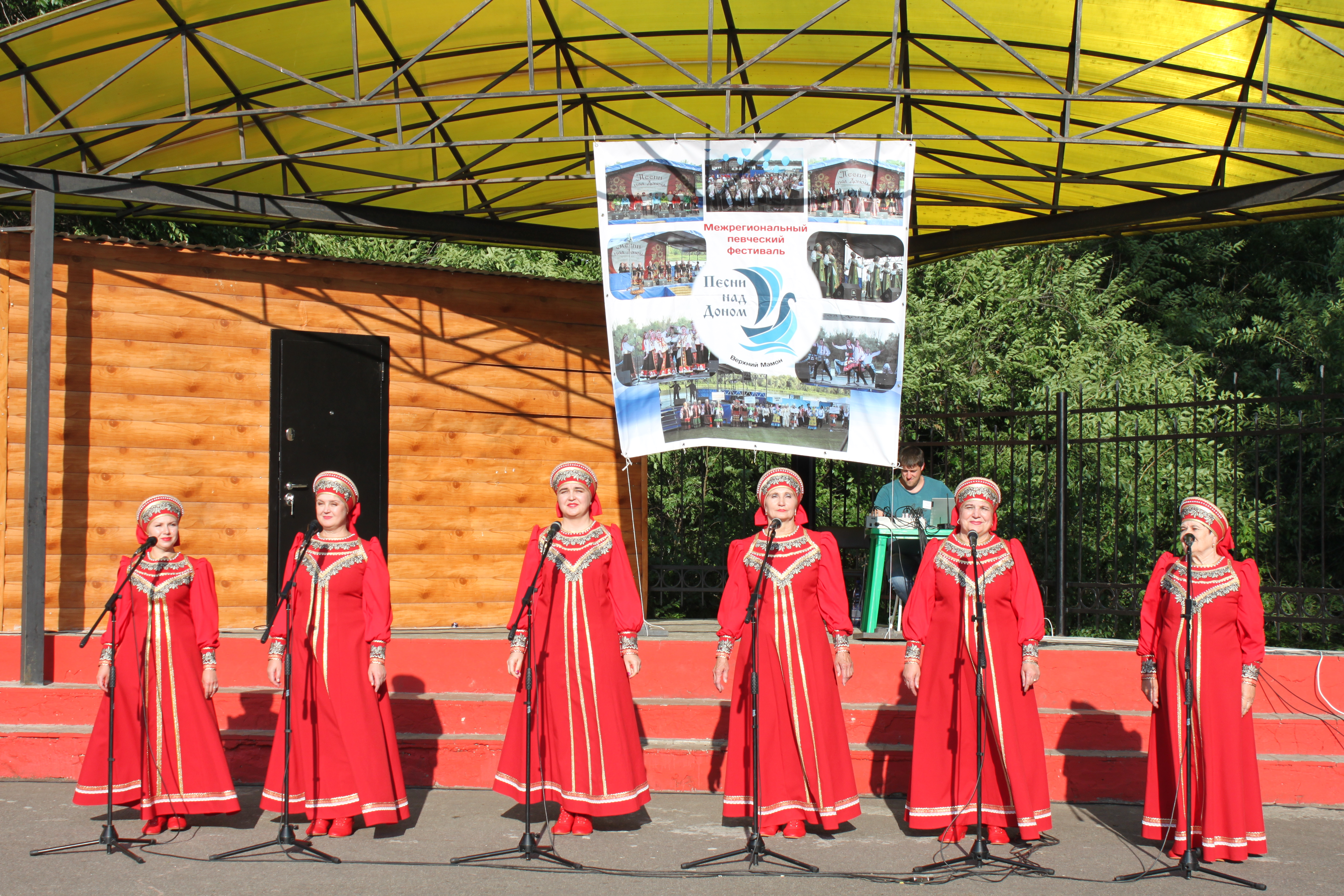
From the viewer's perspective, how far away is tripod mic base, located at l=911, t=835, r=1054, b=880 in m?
5.18

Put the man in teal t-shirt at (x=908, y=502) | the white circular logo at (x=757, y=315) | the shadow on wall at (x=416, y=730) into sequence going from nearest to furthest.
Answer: the shadow on wall at (x=416, y=730) < the white circular logo at (x=757, y=315) < the man in teal t-shirt at (x=908, y=502)

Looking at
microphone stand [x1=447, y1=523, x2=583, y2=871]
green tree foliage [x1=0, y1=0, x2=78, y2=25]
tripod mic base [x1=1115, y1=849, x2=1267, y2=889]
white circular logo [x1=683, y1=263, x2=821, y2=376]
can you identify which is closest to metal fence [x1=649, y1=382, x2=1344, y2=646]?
white circular logo [x1=683, y1=263, x2=821, y2=376]

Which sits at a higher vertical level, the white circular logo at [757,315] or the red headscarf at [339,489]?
the white circular logo at [757,315]

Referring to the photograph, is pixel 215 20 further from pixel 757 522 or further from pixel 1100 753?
pixel 1100 753

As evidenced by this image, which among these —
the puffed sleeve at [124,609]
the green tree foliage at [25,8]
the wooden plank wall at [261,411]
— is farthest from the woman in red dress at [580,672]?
the green tree foliage at [25,8]

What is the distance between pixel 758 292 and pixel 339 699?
3693 millimetres

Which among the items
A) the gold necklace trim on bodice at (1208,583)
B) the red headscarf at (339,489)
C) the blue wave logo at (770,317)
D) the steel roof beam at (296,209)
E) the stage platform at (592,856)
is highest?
the steel roof beam at (296,209)

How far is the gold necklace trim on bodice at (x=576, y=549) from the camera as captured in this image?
18.7ft

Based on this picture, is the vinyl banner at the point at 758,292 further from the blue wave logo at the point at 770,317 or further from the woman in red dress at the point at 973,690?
the woman in red dress at the point at 973,690

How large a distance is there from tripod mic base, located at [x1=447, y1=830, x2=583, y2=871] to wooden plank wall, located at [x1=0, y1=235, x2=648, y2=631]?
415 cm

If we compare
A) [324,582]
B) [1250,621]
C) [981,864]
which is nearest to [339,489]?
[324,582]

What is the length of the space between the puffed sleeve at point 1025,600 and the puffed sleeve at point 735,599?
1280 millimetres

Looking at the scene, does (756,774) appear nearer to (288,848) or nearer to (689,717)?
(689,717)

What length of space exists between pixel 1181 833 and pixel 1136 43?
4920mm
